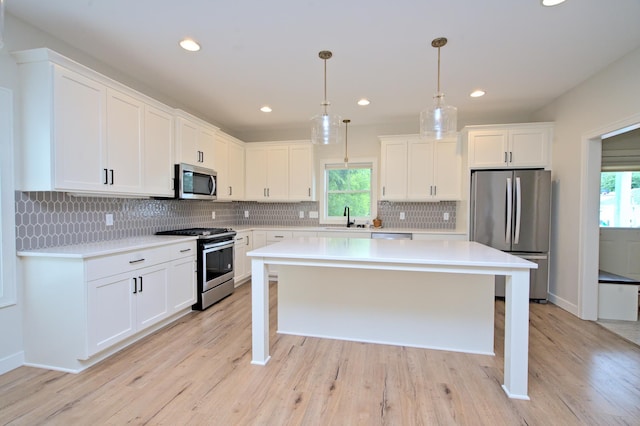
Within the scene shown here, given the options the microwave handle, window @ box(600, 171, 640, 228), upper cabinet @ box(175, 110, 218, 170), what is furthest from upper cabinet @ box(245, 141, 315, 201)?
window @ box(600, 171, 640, 228)

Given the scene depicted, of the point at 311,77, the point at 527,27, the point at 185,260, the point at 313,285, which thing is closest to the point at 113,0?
the point at 311,77

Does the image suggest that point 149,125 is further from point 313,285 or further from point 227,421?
point 227,421

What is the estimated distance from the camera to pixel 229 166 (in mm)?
4648

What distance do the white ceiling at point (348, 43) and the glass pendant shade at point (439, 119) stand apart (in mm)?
565

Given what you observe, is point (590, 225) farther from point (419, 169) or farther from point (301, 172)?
point (301, 172)

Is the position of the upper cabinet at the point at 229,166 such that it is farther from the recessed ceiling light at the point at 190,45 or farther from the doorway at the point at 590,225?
the doorway at the point at 590,225

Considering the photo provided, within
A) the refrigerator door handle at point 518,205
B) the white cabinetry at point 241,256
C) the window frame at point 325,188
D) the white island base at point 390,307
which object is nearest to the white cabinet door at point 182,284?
the white cabinetry at point 241,256

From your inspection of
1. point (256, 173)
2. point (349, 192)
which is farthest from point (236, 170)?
point (349, 192)

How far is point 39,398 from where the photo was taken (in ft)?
6.24

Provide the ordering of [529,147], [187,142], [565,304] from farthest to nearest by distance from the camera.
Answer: [529,147] → [187,142] → [565,304]

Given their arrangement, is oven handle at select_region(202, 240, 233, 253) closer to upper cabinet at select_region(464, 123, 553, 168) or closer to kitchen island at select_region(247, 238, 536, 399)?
kitchen island at select_region(247, 238, 536, 399)

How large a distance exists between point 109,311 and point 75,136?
1405 millimetres

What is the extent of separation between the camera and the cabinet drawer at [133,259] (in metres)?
2.23

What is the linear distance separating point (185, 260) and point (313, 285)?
1.50m
